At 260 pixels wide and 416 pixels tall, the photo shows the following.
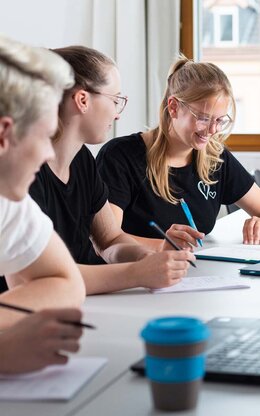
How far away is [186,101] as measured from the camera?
260cm

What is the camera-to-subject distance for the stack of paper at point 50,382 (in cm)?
108

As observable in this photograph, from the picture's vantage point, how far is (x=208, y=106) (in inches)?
102

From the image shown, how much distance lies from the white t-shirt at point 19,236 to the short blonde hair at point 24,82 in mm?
338

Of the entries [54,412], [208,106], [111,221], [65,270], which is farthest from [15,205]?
[208,106]

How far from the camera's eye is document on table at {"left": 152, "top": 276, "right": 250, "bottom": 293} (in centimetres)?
181

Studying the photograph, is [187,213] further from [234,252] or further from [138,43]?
[138,43]

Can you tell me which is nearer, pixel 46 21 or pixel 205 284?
pixel 205 284

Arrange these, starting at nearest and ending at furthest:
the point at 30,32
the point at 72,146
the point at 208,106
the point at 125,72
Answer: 1. the point at 72,146
2. the point at 208,106
3. the point at 30,32
4. the point at 125,72

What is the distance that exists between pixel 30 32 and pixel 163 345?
3202mm

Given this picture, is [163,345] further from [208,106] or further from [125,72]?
[125,72]

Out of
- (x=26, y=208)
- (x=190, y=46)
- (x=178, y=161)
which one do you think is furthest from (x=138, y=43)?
(x=26, y=208)

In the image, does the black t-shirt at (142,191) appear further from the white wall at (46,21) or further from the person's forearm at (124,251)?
the white wall at (46,21)

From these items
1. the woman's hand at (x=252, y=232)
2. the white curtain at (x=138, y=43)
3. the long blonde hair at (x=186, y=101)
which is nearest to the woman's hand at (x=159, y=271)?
the woman's hand at (x=252, y=232)

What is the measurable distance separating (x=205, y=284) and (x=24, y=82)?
830 millimetres
